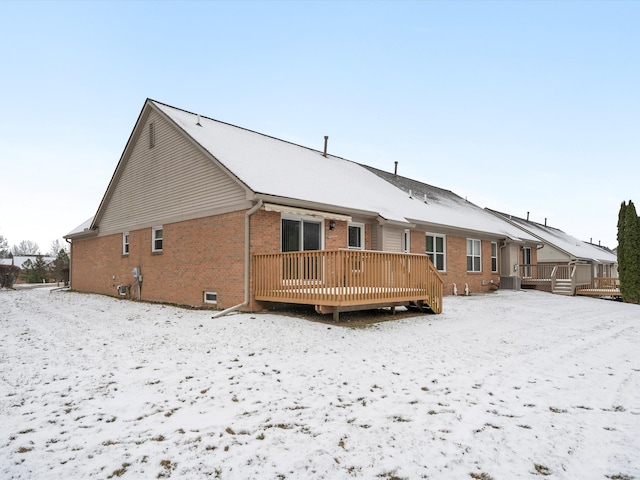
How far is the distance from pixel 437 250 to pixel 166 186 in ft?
41.7

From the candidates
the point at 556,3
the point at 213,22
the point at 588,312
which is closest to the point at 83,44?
the point at 213,22

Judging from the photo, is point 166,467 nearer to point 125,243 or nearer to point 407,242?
point 407,242

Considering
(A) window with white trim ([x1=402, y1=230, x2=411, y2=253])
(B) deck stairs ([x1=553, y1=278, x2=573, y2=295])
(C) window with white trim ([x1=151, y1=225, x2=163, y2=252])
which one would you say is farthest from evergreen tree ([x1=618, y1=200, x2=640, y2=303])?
(C) window with white trim ([x1=151, y1=225, x2=163, y2=252])

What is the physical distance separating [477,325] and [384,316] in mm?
2508

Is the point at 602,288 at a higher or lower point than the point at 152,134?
lower

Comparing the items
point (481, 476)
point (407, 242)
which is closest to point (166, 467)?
point (481, 476)

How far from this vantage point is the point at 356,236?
50.4 ft

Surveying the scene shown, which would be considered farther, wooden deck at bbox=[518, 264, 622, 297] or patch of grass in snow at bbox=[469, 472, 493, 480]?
wooden deck at bbox=[518, 264, 622, 297]

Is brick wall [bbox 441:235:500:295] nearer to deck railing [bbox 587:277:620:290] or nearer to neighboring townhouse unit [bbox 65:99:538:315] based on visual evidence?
neighboring townhouse unit [bbox 65:99:538:315]

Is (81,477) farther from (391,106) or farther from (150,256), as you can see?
(391,106)

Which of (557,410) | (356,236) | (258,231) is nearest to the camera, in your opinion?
(557,410)

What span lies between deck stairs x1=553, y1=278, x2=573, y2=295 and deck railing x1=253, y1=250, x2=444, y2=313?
50.1ft

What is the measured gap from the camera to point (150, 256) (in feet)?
53.6

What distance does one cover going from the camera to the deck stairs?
2297 cm
